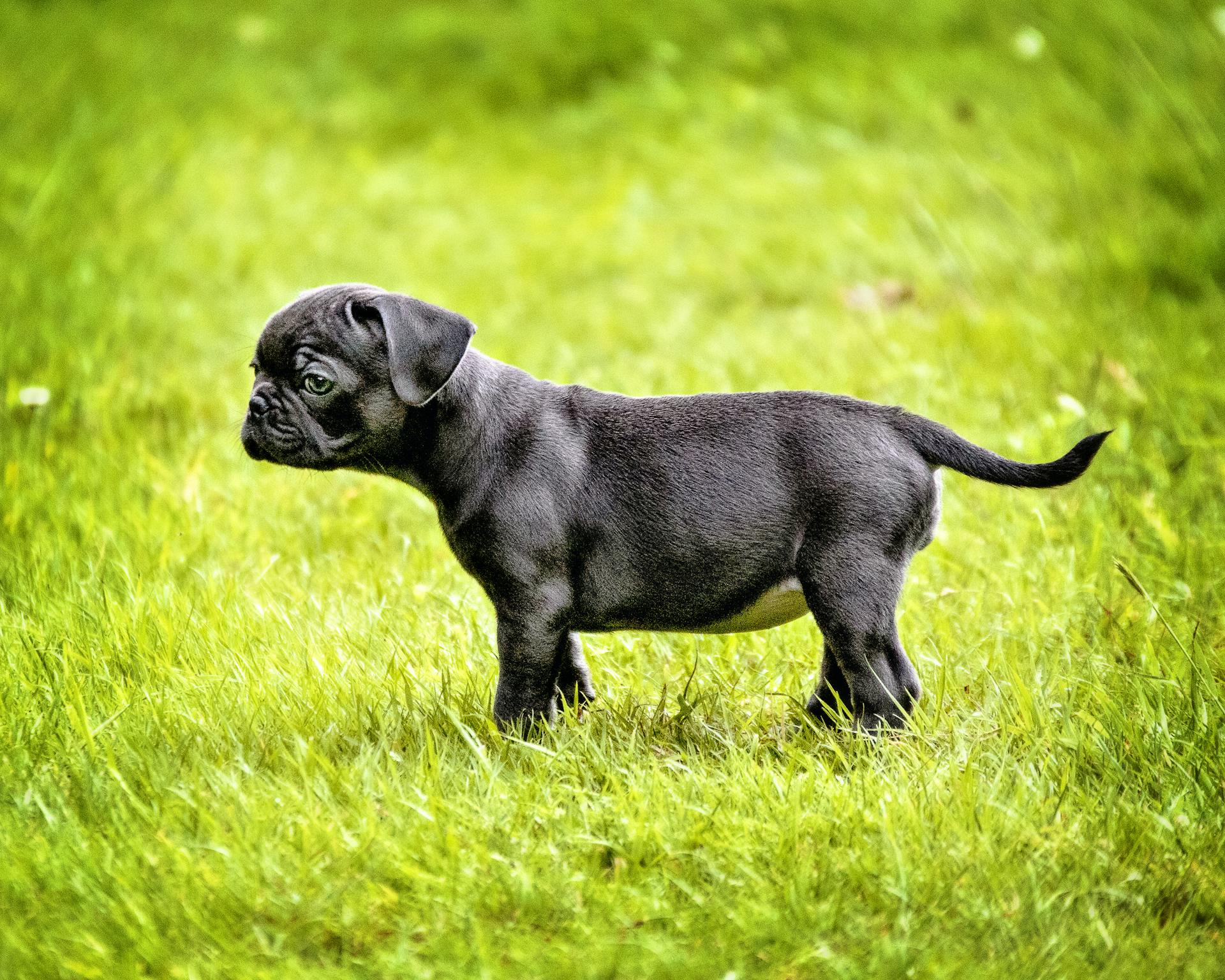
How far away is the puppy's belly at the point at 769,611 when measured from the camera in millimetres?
3412

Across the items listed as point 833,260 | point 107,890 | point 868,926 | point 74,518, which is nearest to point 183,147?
point 833,260

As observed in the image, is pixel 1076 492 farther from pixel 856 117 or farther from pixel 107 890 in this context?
pixel 856 117

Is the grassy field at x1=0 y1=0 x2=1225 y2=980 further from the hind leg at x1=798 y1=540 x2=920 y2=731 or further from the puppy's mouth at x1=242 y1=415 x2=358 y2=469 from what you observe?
the puppy's mouth at x1=242 y1=415 x2=358 y2=469

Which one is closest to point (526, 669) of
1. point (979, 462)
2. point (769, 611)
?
point (769, 611)

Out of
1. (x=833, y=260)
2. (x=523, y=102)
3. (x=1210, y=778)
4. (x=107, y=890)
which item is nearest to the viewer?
(x=107, y=890)

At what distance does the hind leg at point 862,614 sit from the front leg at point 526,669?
642 millimetres

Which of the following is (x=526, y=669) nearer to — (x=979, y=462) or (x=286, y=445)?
(x=286, y=445)

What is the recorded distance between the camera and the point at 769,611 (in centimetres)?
350

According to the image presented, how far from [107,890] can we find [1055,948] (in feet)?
6.43

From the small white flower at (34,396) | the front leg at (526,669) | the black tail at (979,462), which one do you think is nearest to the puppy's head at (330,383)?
the front leg at (526,669)

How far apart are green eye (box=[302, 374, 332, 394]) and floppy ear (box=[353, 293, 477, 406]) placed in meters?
0.19

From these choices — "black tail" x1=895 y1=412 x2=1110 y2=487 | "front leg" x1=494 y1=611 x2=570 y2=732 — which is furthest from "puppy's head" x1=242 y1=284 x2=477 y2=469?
"black tail" x1=895 y1=412 x2=1110 y2=487

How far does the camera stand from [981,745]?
11.1 feet

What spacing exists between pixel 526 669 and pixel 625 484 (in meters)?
0.52
